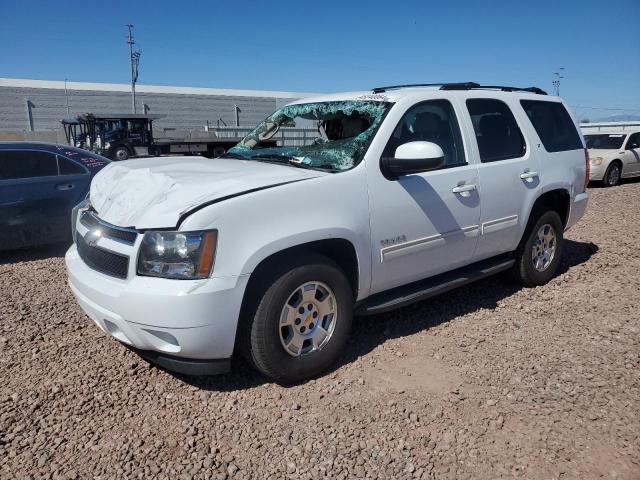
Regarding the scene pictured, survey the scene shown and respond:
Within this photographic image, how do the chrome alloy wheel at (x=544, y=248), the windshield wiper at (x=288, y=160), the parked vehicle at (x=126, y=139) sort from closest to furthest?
the windshield wiper at (x=288, y=160)
the chrome alloy wheel at (x=544, y=248)
the parked vehicle at (x=126, y=139)

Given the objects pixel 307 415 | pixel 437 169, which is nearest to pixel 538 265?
pixel 437 169

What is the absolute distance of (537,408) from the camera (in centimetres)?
294

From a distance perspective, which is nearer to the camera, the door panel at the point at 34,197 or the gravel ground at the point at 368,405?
the gravel ground at the point at 368,405

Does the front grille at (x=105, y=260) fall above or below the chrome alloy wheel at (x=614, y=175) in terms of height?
above

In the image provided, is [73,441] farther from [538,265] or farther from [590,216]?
[590,216]

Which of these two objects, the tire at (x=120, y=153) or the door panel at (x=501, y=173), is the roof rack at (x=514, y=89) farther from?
the tire at (x=120, y=153)

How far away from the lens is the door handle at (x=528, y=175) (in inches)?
174

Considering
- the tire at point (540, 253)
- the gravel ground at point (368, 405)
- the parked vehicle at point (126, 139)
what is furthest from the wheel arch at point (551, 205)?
the parked vehicle at point (126, 139)

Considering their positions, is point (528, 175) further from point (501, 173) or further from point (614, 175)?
point (614, 175)

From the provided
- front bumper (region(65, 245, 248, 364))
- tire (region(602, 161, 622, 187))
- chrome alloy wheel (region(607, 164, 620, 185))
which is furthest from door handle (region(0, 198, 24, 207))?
chrome alloy wheel (region(607, 164, 620, 185))

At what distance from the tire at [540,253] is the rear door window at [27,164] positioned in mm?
5568

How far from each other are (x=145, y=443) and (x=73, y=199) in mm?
4564

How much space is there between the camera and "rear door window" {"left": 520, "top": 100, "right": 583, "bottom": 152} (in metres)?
4.80

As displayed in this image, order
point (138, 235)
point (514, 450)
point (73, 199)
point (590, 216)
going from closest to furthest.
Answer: point (514, 450)
point (138, 235)
point (73, 199)
point (590, 216)
